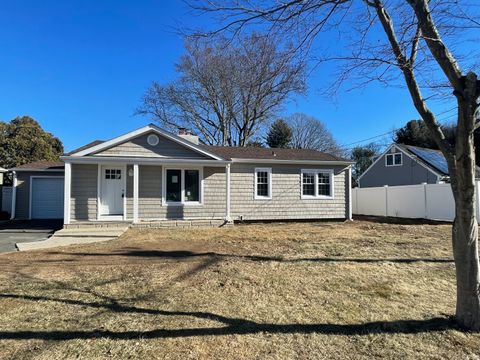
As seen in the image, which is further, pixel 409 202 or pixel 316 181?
pixel 409 202

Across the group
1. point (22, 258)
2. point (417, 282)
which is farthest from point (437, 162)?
point (22, 258)

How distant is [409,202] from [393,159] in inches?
384

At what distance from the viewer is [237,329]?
4.01m

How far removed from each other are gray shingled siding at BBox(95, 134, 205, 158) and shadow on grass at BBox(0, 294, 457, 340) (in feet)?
32.6

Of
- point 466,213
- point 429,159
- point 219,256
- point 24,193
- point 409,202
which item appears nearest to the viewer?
point 466,213

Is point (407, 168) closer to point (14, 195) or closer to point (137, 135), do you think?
point (137, 135)

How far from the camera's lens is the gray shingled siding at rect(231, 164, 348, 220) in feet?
51.5

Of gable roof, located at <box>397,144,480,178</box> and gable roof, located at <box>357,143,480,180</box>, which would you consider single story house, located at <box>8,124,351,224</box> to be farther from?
gable roof, located at <box>397,144,480,178</box>

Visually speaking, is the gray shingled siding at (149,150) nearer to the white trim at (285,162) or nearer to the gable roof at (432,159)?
the white trim at (285,162)

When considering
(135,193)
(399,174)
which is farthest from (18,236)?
(399,174)

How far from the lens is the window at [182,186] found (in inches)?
566

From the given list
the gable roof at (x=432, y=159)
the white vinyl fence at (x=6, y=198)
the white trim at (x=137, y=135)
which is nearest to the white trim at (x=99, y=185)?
the white trim at (x=137, y=135)

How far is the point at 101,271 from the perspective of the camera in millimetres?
6453

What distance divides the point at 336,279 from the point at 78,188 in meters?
10.8
